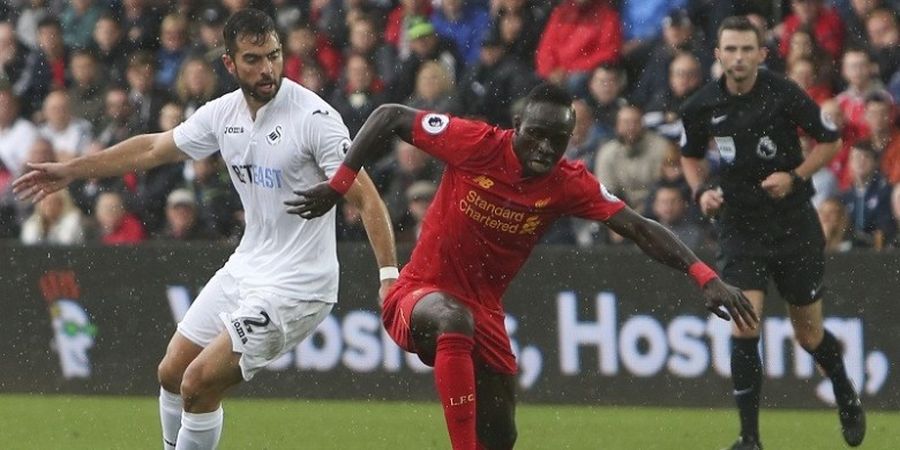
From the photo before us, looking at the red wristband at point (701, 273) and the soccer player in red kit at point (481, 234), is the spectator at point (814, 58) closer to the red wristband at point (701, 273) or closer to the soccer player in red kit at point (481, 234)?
the soccer player in red kit at point (481, 234)

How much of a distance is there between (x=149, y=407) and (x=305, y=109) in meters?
4.75

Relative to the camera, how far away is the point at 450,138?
7.89 m

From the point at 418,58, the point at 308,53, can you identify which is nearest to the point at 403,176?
the point at 418,58

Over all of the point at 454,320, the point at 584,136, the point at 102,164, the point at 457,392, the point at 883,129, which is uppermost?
the point at 102,164

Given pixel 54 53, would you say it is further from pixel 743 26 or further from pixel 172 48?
pixel 743 26

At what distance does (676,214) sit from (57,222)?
195 inches

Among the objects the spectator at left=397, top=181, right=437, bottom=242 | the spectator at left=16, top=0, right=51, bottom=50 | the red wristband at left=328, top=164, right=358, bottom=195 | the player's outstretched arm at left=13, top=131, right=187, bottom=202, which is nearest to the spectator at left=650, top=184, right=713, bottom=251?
the spectator at left=397, top=181, right=437, bottom=242

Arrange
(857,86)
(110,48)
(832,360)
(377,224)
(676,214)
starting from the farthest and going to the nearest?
1. (110,48)
2. (857,86)
3. (676,214)
4. (832,360)
5. (377,224)

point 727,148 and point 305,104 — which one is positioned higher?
point 305,104

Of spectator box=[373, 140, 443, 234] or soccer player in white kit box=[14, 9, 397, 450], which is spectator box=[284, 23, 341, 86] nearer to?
spectator box=[373, 140, 443, 234]

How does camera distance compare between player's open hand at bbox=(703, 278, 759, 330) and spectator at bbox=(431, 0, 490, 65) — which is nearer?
player's open hand at bbox=(703, 278, 759, 330)

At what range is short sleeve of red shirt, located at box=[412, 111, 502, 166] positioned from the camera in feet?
25.8

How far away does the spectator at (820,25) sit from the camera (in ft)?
44.0

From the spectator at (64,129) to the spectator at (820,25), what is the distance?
5.81 metres
